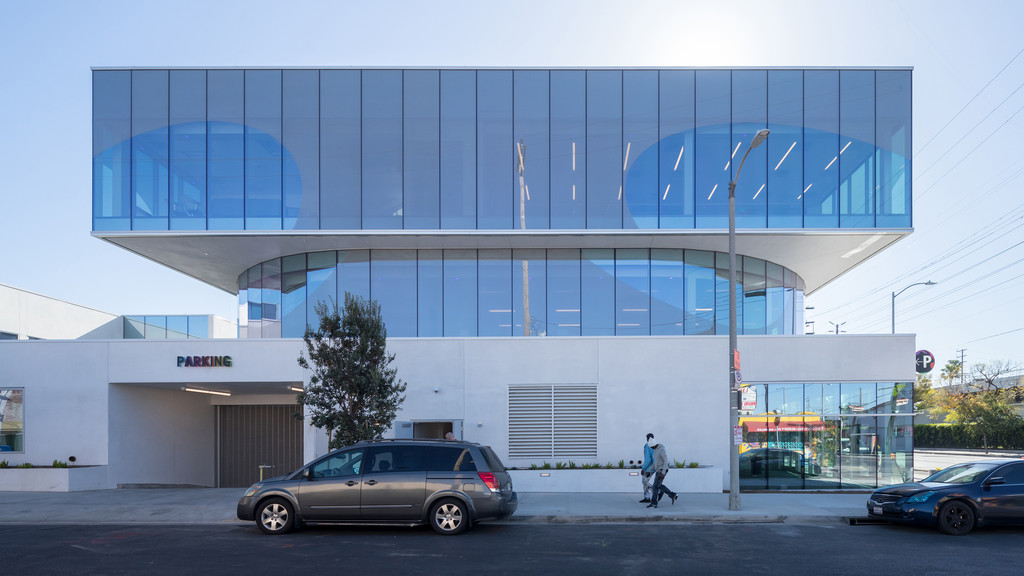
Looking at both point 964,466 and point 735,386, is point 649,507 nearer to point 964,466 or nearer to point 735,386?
point 735,386

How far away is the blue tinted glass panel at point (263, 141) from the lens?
22359 mm

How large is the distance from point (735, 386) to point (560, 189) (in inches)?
360

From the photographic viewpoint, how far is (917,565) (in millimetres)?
10055

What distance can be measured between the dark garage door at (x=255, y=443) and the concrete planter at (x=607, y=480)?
1050cm

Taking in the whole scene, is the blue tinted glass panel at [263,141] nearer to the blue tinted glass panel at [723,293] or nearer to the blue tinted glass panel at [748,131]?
the blue tinted glass panel at [748,131]

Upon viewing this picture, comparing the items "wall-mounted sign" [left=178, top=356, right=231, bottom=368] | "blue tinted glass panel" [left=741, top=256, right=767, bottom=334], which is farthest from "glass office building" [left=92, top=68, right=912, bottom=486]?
"wall-mounted sign" [left=178, top=356, right=231, bottom=368]

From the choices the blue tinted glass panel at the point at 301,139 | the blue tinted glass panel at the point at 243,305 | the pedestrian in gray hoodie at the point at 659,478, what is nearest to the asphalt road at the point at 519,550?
the pedestrian in gray hoodie at the point at 659,478

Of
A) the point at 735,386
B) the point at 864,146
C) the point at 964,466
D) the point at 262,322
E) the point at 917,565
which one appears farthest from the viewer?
the point at 262,322

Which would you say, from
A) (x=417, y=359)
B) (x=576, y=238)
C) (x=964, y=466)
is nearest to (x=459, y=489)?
(x=417, y=359)

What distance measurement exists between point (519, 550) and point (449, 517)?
1820 mm

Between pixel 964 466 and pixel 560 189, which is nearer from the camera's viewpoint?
pixel 964 466

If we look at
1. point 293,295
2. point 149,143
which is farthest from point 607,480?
point 149,143

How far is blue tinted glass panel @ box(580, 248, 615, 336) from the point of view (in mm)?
23656

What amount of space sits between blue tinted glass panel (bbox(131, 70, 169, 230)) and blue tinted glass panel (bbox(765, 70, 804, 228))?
18485 millimetres
